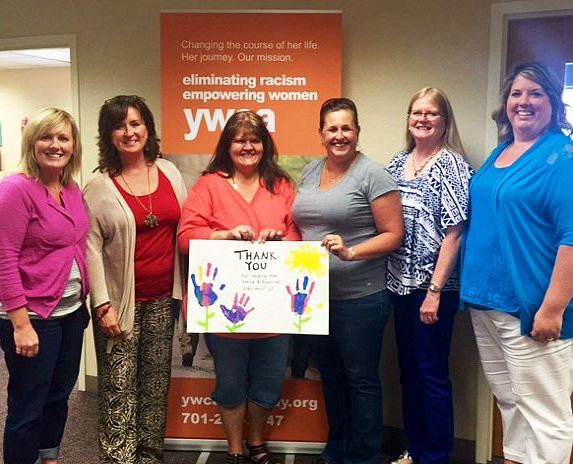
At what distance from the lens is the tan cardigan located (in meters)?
2.13

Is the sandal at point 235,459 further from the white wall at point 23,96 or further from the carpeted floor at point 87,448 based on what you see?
the white wall at point 23,96

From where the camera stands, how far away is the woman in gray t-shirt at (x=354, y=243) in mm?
2137

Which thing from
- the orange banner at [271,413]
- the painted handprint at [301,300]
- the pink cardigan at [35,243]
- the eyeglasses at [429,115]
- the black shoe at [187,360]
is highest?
the eyeglasses at [429,115]

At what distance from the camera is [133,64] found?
305 centimetres

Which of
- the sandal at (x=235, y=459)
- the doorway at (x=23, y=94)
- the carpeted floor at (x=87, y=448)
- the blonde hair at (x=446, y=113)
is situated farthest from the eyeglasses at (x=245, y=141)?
the doorway at (x=23, y=94)

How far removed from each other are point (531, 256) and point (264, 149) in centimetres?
109

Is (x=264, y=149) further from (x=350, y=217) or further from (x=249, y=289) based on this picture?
(x=249, y=289)

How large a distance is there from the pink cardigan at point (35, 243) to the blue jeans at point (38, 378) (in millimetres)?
110

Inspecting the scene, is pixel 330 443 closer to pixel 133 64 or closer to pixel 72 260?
pixel 72 260

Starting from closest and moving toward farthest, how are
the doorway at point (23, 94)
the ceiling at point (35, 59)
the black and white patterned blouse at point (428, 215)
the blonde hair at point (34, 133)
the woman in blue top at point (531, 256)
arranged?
the woman in blue top at point (531, 256)
the blonde hair at point (34, 133)
the black and white patterned blouse at point (428, 215)
the ceiling at point (35, 59)
the doorway at point (23, 94)

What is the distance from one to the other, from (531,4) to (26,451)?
2699 millimetres

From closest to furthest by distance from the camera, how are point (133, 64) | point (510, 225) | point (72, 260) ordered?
point (510, 225)
point (72, 260)
point (133, 64)

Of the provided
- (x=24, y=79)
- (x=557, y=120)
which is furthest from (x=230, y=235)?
(x=24, y=79)

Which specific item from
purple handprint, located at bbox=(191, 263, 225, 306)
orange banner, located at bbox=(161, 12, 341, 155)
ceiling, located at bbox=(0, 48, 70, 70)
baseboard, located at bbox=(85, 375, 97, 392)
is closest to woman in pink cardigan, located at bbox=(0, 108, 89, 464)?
purple handprint, located at bbox=(191, 263, 225, 306)
